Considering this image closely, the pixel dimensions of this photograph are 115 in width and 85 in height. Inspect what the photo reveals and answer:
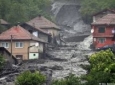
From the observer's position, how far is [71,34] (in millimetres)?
73938

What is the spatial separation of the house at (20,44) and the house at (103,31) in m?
9.50

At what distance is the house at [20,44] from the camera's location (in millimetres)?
52438

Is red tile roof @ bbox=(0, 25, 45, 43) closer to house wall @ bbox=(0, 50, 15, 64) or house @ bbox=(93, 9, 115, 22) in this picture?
house wall @ bbox=(0, 50, 15, 64)

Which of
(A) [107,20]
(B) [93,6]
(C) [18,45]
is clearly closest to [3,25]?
(C) [18,45]

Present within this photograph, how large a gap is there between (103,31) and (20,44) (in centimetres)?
1273

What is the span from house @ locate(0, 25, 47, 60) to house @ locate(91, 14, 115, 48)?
9495 millimetres

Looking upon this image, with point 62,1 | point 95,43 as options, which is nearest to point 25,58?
point 95,43

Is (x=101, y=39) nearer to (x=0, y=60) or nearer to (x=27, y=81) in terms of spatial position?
(x=0, y=60)

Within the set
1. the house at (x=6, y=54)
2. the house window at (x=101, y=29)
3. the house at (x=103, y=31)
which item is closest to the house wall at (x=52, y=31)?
the house at (x=103, y=31)

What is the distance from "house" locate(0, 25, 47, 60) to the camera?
172 feet

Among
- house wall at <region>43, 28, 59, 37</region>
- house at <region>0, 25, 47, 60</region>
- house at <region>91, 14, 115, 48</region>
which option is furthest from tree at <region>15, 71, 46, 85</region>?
house wall at <region>43, 28, 59, 37</region>

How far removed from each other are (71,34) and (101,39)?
15531mm

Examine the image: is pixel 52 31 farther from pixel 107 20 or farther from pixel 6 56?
pixel 6 56

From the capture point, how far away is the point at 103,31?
59.2 metres
